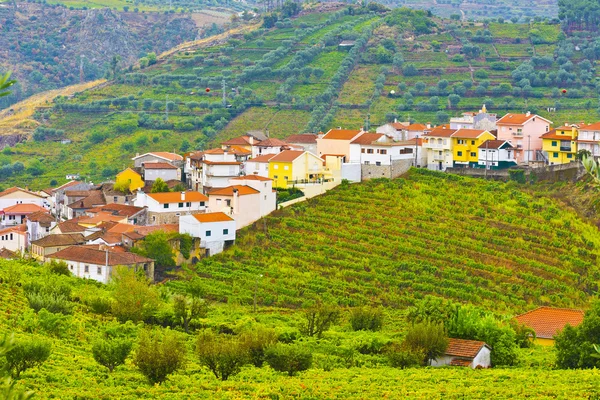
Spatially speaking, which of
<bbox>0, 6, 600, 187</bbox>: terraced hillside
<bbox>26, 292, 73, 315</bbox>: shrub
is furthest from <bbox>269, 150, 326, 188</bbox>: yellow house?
<bbox>26, 292, 73, 315</bbox>: shrub

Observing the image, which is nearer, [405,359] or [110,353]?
[110,353]

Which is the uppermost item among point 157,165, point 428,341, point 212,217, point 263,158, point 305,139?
point 305,139

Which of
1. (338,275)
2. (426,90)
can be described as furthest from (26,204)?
(426,90)

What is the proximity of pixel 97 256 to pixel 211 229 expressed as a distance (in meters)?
6.61

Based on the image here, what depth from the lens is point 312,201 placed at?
64938mm

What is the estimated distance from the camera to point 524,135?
70.6 m

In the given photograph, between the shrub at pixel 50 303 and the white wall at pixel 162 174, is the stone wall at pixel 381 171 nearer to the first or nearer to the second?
the white wall at pixel 162 174

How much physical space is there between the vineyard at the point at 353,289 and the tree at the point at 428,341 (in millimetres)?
1326

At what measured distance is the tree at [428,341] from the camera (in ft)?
123

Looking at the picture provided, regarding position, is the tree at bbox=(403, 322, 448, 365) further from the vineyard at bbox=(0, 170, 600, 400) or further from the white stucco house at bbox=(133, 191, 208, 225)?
the white stucco house at bbox=(133, 191, 208, 225)

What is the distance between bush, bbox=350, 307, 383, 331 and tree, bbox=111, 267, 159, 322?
27.4ft

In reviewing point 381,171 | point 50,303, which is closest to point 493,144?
point 381,171

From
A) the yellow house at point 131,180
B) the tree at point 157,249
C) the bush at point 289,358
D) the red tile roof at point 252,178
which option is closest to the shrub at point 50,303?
the bush at point 289,358

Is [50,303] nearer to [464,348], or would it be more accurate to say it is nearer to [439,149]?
[464,348]
